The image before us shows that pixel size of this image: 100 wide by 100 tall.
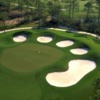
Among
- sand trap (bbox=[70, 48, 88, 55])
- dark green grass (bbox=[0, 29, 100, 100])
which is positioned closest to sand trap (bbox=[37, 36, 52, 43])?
dark green grass (bbox=[0, 29, 100, 100])

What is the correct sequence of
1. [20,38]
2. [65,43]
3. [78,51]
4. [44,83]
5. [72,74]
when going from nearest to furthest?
[44,83] → [72,74] → [78,51] → [65,43] → [20,38]

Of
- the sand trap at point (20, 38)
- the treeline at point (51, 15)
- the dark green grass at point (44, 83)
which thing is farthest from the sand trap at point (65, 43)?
the treeline at point (51, 15)

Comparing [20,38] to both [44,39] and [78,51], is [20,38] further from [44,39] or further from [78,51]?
[78,51]

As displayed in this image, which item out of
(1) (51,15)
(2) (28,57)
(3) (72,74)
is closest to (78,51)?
(3) (72,74)

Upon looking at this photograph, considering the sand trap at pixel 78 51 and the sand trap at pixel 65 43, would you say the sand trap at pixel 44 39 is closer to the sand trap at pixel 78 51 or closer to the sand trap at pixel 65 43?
the sand trap at pixel 65 43

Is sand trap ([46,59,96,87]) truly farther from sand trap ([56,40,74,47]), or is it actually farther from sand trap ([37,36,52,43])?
sand trap ([37,36,52,43])
